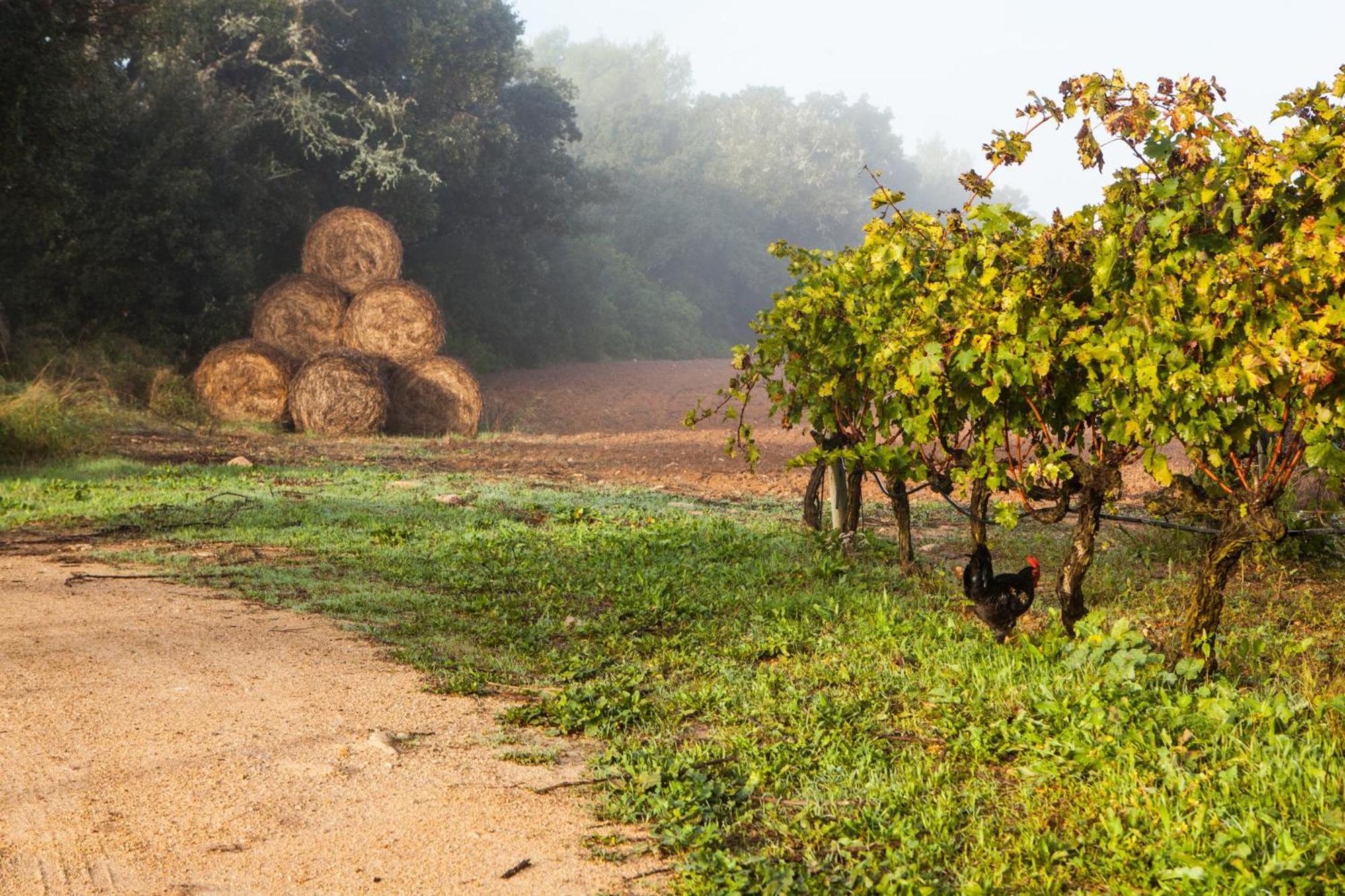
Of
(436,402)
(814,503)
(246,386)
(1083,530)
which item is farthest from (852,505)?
(246,386)

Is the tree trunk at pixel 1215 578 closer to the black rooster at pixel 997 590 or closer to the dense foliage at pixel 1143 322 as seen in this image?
the dense foliage at pixel 1143 322

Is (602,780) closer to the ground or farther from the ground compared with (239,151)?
closer to the ground

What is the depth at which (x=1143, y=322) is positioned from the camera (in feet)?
14.8

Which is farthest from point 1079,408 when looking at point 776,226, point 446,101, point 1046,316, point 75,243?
point 776,226

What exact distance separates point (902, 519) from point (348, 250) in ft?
47.9

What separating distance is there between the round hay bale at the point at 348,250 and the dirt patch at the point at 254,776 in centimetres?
1432

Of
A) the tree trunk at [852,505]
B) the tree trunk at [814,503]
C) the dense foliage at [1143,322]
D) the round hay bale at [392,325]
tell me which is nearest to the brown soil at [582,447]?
the tree trunk at [814,503]

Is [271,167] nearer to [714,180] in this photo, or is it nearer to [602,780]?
[602,780]

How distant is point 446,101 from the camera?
24.0 meters

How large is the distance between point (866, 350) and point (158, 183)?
1483 centimetres

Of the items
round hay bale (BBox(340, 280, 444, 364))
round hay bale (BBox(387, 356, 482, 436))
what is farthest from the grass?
round hay bale (BBox(340, 280, 444, 364))

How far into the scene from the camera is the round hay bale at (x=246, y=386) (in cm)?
1698

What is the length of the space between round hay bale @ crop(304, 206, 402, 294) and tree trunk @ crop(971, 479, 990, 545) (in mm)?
14853

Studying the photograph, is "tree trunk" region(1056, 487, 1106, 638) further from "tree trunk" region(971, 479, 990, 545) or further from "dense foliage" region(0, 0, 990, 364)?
"dense foliage" region(0, 0, 990, 364)
